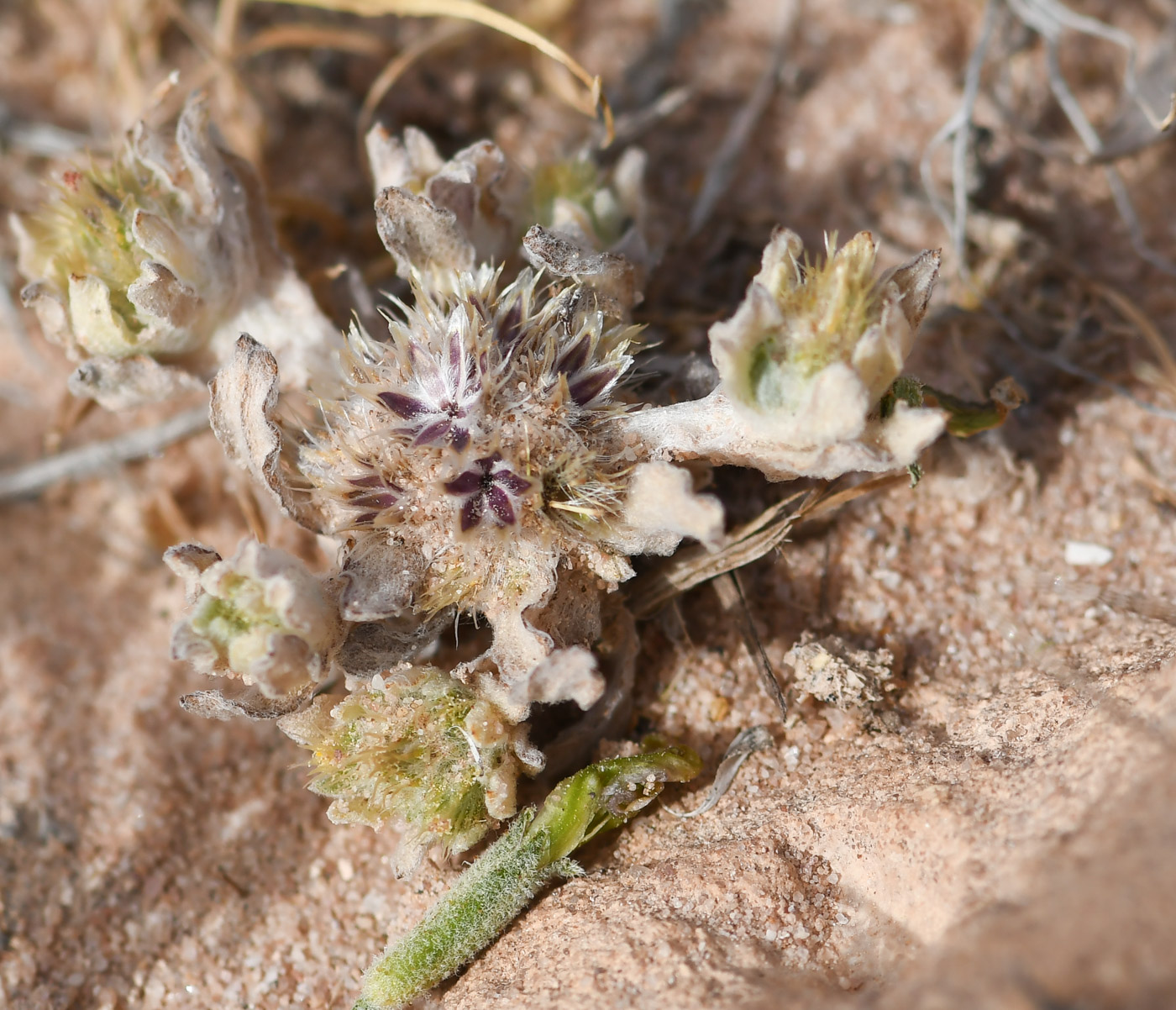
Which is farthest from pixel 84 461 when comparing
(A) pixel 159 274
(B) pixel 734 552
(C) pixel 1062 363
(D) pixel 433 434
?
(C) pixel 1062 363

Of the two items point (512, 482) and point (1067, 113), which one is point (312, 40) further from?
point (1067, 113)

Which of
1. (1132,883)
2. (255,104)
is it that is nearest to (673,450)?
(1132,883)

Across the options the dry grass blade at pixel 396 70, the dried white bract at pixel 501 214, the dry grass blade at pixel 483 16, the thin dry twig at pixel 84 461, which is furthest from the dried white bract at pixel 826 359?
the thin dry twig at pixel 84 461

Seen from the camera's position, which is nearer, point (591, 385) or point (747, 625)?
point (591, 385)

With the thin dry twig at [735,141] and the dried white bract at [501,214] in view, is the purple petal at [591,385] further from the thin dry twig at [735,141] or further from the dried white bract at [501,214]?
the thin dry twig at [735,141]

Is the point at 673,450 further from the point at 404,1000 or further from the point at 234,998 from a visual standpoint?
the point at 234,998

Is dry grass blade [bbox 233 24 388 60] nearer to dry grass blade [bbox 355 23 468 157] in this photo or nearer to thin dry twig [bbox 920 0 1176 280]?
dry grass blade [bbox 355 23 468 157]
